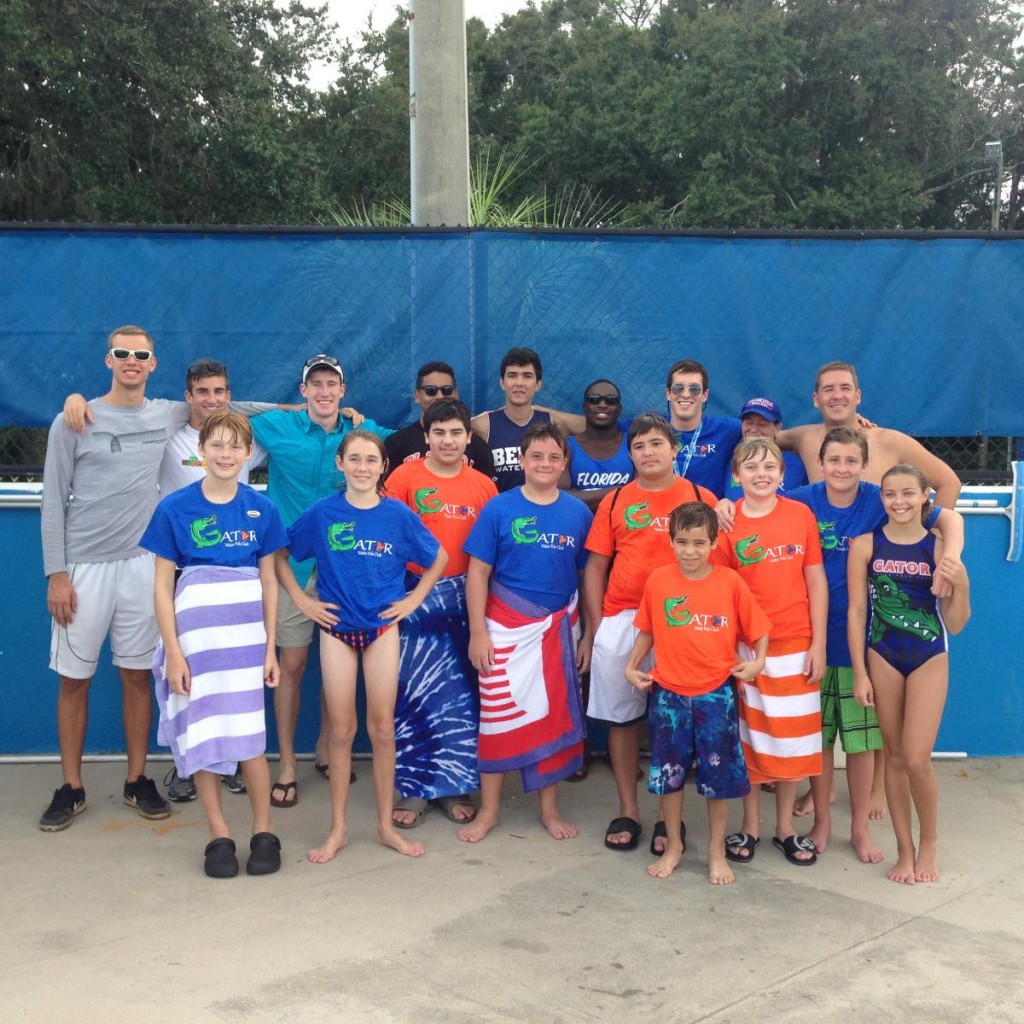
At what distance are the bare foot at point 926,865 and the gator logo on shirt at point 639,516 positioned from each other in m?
1.59

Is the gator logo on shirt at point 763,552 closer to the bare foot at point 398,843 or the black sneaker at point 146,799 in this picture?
the bare foot at point 398,843

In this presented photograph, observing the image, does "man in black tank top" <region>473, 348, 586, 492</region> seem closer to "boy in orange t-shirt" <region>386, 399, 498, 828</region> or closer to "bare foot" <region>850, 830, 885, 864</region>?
"boy in orange t-shirt" <region>386, 399, 498, 828</region>

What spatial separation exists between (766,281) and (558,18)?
34.0 m

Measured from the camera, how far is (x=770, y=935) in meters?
3.83

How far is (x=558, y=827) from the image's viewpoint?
4762 mm

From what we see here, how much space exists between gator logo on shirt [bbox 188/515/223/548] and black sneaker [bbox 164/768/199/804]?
131cm

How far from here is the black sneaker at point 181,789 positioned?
5141mm

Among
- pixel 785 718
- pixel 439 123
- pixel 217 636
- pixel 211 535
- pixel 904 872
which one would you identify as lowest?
pixel 904 872

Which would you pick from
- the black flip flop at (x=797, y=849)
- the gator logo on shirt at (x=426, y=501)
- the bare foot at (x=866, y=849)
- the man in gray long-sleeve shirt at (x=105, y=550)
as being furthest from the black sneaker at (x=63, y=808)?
the bare foot at (x=866, y=849)

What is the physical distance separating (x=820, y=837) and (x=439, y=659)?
1.68 metres

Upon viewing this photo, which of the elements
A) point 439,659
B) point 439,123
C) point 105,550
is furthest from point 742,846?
point 439,123

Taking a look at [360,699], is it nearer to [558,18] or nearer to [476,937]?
[476,937]

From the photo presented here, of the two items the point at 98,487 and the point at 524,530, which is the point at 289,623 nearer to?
the point at 98,487

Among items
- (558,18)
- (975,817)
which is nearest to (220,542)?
(975,817)
